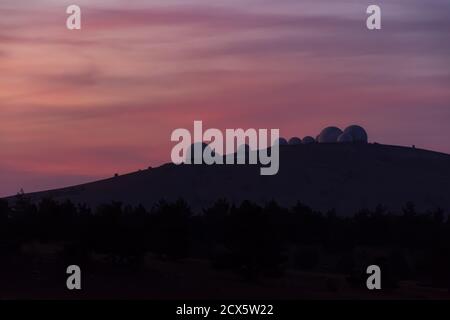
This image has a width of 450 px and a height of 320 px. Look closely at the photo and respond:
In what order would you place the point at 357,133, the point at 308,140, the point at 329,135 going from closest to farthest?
the point at 357,133 → the point at 329,135 → the point at 308,140

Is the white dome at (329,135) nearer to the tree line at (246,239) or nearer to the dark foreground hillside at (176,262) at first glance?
the tree line at (246,239)

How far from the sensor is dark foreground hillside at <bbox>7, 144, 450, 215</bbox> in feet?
489

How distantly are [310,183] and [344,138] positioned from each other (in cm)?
1125

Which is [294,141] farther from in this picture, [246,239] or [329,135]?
[246,239]

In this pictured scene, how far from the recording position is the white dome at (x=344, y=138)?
162375 millimetres

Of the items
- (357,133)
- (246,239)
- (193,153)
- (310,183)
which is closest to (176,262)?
(246,239)

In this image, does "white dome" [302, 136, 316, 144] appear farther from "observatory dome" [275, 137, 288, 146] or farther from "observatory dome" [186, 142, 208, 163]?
"observatory dome" [186, 142, 208, 163]

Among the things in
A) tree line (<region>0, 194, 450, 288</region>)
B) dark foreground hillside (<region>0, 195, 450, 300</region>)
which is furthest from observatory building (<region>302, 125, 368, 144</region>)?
dark foreground hillside (<region>0, 195, 450, 300</region>)

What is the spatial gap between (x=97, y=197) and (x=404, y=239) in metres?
88.5

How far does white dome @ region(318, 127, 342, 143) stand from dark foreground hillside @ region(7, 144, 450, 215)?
1017mm

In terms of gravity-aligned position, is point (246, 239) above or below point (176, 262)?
above

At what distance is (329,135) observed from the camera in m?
166

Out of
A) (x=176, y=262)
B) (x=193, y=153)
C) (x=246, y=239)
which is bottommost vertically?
(x=176, y=262)
